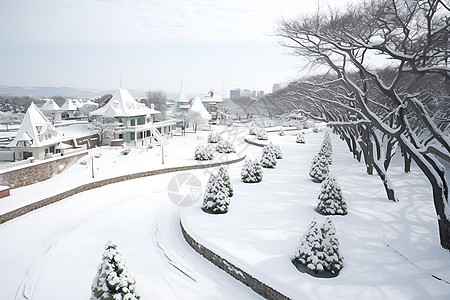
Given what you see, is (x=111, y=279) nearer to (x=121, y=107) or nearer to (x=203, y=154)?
(x=203, y=154)

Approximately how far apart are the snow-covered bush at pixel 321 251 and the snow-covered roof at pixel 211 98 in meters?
56.1

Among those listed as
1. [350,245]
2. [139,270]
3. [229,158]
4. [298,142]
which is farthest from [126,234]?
[298,142]

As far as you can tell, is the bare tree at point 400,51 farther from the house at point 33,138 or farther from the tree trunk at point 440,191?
the house at point 33,138

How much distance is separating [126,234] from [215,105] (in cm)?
5332

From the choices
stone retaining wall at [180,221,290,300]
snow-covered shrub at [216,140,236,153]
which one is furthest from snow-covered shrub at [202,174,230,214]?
snow-covered shrub at [216,140,236,153]

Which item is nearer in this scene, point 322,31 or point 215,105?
point 322,31

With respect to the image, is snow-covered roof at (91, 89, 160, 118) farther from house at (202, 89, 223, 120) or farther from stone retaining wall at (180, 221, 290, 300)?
house at (202, 89, 223, 120)

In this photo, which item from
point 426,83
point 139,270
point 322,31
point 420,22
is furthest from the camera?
point 426,83

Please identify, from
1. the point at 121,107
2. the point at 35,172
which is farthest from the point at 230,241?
the point at 121,107

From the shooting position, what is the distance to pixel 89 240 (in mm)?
10445

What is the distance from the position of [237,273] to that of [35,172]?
51.6ft

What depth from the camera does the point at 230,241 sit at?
29.7ft

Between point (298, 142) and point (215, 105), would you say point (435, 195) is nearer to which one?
point (298, 142)

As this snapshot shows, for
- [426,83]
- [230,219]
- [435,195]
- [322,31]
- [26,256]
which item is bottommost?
[26,256]
